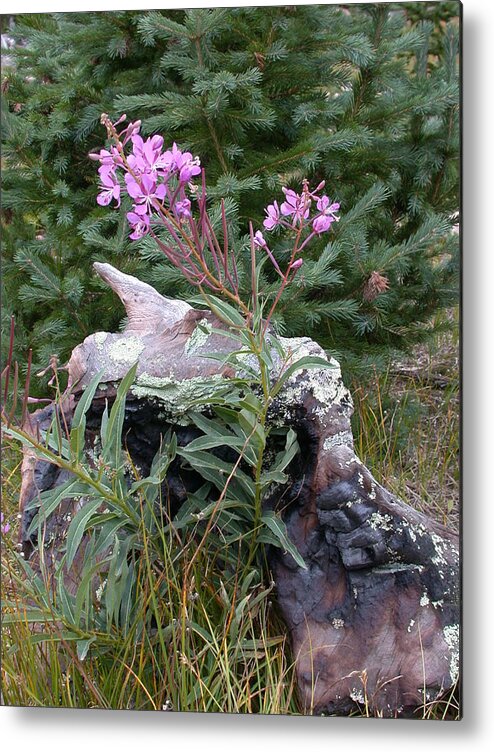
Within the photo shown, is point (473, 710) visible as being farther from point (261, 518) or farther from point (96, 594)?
point (96, 594)

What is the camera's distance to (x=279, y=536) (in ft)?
4.87

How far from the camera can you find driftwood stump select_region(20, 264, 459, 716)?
153 cm

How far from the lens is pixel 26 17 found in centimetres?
189

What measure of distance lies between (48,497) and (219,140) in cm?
86

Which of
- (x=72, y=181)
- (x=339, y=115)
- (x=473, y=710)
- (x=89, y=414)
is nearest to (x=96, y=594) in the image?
(x=89, y=414)

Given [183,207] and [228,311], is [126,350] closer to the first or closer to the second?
[228,311]

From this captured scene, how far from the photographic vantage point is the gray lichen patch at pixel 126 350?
162cm

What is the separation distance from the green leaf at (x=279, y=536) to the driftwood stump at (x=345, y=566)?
0.06m

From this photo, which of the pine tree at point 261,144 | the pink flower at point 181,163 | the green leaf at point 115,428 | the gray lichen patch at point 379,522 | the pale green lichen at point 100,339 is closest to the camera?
the pink flower at point 181,163

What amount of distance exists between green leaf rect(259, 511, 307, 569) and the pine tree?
1.49 feet

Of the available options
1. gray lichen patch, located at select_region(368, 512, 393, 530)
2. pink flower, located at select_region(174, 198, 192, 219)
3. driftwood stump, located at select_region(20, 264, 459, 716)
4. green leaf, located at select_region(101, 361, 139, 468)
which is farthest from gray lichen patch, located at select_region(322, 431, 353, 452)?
pink flower, located at select_region(174, 198, 192, 219)

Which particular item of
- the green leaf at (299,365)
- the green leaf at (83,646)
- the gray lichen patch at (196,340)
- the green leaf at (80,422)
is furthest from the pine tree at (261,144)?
the green leaf at (83,646)

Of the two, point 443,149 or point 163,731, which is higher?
point 443,149

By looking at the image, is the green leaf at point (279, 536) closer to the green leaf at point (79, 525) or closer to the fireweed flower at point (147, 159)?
the green leaf at point (79, 525)
